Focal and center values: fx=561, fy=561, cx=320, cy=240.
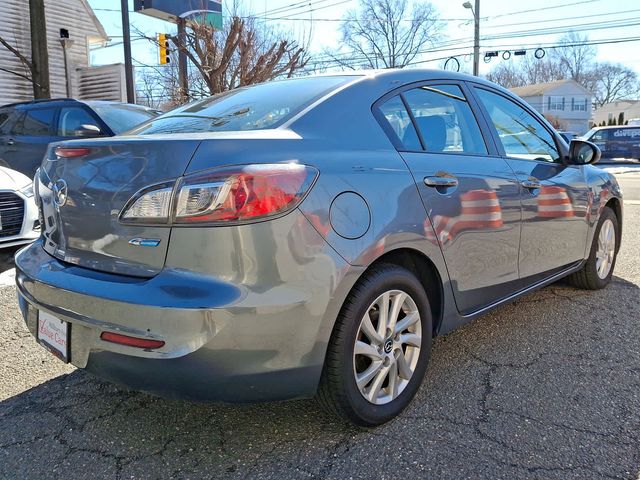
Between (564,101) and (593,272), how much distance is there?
62.4 m

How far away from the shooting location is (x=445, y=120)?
2.94m

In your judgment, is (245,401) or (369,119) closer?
(245,401)

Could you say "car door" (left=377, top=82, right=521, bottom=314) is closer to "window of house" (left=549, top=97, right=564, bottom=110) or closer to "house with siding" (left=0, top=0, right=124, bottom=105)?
"house with siding" (left=0, top=0, right=124, bottom=105)

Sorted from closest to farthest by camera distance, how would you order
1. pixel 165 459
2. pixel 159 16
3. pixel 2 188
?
1. pixel 165 459
2. pixel 2 188
3. pixel 159 16

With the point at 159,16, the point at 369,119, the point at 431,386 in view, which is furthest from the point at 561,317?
the point at 159,16

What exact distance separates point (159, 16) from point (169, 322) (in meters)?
17.3

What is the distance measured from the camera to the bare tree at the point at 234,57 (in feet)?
36.1

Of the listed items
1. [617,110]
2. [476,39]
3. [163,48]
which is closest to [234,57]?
[163,48]

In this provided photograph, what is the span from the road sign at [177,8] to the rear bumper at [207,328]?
1374 cm

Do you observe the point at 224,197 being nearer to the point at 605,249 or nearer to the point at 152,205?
the point at 152,205

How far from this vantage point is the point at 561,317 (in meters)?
3.82

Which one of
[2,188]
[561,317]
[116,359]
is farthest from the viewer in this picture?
[2,188]

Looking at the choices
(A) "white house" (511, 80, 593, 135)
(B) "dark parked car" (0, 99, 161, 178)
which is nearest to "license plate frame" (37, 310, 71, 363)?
(B) "dark parked car" (0, 99, 161, 178)

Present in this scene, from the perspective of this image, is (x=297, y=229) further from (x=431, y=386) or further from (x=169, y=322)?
(x=431, y=386)
